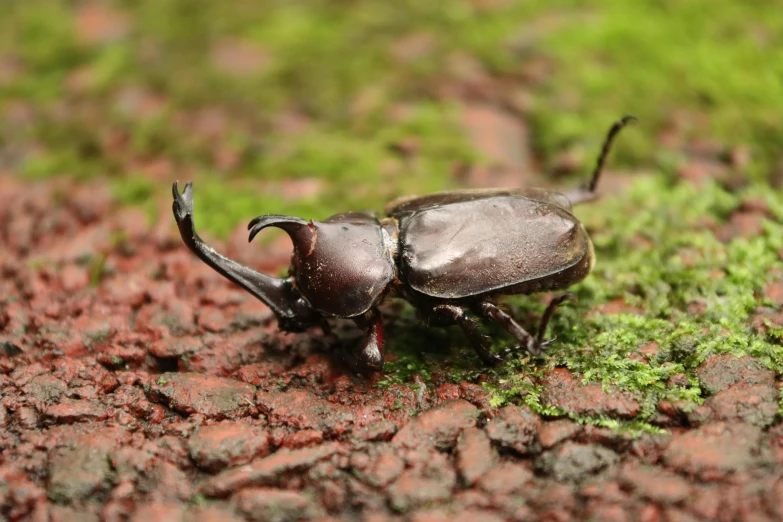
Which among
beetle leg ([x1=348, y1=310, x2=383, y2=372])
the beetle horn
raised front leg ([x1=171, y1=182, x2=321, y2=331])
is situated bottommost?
beetle leg ([x1=348, y1=310, x2=383, y2=372])

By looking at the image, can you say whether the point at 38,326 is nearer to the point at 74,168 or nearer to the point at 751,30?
the point at 74,168

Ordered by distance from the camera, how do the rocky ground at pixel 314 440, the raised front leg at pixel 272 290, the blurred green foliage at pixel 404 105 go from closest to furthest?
the rocky ground at pixel 314 440, the raised front leg at pixel 272 290, the blurred green foliage at pixel 404 105

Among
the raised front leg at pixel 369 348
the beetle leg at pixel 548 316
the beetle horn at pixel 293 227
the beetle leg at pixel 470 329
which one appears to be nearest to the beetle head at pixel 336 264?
the beetle horn at pixel 293 227

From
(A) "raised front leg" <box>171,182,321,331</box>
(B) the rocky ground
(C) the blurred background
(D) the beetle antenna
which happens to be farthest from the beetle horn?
(D) the beetle antenna

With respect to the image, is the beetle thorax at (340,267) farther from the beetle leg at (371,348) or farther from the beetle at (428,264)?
the beetle leg at (371,348)

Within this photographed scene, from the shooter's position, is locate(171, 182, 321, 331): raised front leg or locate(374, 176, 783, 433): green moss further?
locate(171, 182, 321, 331): raised front leg

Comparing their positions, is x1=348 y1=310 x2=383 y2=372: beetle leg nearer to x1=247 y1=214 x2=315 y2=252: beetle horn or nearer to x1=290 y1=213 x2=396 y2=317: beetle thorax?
x1=290 y1=213 x2=396 y2=317: beetle thorax
